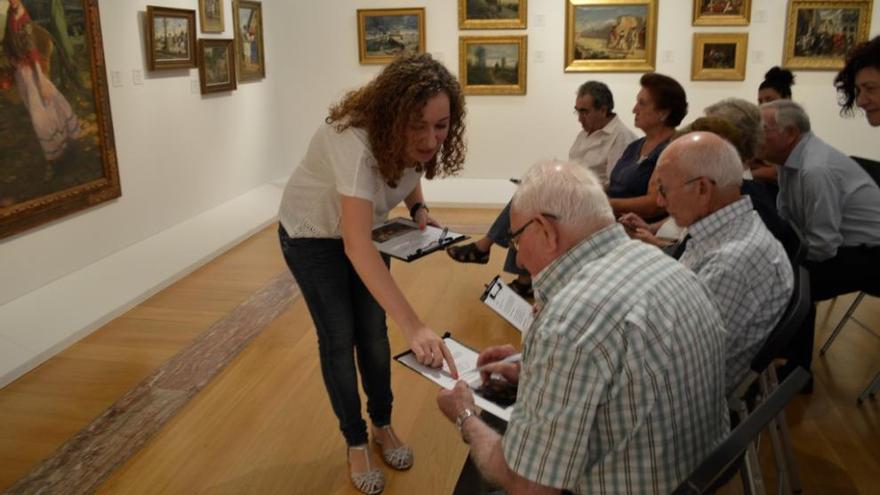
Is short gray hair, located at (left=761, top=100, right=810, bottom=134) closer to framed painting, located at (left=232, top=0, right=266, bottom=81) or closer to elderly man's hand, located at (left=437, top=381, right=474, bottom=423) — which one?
elderly man's hand, located at (left=437, top=381, right=474, bottom=423)

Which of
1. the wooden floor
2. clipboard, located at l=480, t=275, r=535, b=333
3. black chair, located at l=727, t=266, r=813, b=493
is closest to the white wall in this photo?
the wooden floor

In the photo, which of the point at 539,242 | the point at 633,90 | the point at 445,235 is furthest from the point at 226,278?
the point at 633,90

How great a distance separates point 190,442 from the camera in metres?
3.32

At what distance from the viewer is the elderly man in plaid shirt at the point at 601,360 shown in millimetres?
1408

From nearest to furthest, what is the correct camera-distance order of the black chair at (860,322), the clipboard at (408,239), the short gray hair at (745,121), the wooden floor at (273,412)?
the clipboard at (408,239), the wooden floor at (273,412), the short gray hair at (745,121), the black chair at (860,322)

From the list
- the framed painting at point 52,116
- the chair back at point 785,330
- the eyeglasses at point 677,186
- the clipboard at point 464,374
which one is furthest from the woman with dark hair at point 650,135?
the framed painting at point 52,116

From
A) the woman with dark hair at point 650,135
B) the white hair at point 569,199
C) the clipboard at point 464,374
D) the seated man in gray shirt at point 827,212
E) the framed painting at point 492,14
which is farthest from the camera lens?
the framed painting at point 492,14

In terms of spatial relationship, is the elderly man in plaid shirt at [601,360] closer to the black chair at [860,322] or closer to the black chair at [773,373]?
the black chair at [773,373]

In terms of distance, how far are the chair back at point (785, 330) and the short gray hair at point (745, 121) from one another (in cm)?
125

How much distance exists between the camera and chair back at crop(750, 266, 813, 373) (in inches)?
78.0

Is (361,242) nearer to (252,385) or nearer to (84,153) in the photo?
(252,385)

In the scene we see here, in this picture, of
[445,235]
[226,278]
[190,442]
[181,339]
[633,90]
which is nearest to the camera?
[445,235]

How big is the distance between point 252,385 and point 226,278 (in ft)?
6.98

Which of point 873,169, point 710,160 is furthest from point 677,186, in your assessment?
point 873,169
